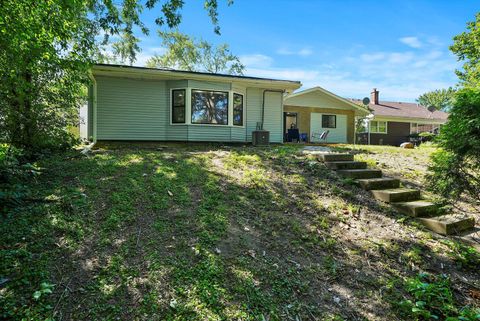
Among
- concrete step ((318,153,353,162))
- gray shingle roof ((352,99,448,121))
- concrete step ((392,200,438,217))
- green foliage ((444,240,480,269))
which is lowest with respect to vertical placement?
green foliage ((444,240,480,269))

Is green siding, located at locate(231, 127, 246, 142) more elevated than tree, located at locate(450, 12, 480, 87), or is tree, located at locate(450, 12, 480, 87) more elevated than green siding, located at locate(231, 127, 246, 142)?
tree, located at locate(450, 12, 480, 87)

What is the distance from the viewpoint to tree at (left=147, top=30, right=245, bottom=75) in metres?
28.9

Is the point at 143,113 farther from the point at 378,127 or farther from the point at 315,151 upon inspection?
the point at 378,127

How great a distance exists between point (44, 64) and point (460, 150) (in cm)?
793

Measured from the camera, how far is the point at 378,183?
5445 millimetres

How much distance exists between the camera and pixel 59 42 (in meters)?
6.68

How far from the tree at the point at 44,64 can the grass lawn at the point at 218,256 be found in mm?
1830

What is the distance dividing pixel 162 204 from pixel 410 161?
22.4 ft

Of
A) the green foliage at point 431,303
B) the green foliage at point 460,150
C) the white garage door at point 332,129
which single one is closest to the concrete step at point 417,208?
the green foliage at point 460,150

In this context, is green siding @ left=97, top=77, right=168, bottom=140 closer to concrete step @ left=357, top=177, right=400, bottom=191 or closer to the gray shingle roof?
concrete step @ left=357, top=177, right=400, bottom=191

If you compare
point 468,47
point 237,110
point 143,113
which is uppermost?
point 468,47

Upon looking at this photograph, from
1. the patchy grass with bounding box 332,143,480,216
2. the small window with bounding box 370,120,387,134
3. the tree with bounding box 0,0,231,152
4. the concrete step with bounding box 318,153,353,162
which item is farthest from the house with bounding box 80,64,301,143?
the small window with bounding box 370,120,387,134

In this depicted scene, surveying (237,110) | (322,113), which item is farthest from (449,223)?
(322,113)

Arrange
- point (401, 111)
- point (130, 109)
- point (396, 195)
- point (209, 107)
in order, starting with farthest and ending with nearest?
point (401, 111) → point (209, 107) → point (130, 109) → point (396, 195)
